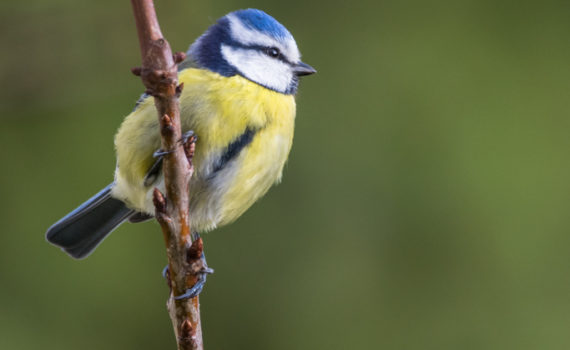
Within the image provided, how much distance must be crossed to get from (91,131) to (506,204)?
1848 mm

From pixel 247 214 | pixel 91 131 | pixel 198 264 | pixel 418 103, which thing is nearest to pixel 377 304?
pixel 247 214

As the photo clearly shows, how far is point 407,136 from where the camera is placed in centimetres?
340

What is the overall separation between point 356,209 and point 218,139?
5.15ft

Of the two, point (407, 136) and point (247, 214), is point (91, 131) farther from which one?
point (407, 136)

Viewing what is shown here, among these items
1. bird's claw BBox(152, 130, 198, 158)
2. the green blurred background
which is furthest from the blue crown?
the green blurred background

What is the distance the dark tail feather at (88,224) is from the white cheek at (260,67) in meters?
0.69

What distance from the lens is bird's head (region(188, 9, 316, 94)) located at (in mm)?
2059

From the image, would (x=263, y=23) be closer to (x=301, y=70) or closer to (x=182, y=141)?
(x=301, y=70)

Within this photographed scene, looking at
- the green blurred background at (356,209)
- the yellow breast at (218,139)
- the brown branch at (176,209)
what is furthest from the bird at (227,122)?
the green blurred background at (356,209)

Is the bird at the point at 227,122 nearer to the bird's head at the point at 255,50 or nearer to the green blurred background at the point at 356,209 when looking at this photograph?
the bird's head at the point at 255,50

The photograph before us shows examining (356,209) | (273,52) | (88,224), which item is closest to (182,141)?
(273,52)

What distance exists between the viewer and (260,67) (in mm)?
2090

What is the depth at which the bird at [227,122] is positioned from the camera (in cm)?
187

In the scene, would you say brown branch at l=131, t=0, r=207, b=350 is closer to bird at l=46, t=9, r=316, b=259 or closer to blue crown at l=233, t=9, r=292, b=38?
bird at l=46, t=9, r=316, b=259
